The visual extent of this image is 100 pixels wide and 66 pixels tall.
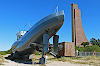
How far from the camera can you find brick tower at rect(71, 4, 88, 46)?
76.9 m

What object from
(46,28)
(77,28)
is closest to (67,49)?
(46,28)

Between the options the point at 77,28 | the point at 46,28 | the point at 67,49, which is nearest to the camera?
the point at 46,28

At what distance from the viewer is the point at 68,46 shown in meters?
29.4

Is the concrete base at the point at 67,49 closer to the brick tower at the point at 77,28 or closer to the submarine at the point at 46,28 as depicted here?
the submarine at the point at 46,28

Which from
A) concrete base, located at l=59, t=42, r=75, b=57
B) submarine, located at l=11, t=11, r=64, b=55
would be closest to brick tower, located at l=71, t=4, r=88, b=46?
concrete base, located at l=59, t=42, r=75, b=57

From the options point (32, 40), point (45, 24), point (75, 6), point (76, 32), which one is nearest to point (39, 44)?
point (32, 40)

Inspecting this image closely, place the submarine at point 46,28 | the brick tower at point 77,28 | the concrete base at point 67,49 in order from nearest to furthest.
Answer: the submarine at point 46,28
the concrete base at point 67,49
the brick tower at point 77,28

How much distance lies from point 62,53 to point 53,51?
43.7 feet

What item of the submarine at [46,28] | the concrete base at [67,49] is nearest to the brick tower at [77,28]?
the concrete base at [67,49]

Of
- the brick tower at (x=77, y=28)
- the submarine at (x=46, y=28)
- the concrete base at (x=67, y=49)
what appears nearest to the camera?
the submarine at (x=46, y=28)

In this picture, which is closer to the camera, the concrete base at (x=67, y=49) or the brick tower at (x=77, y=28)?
the concrete base at (x=67, y=49)

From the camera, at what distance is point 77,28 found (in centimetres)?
7888

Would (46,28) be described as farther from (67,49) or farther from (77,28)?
(77,28)

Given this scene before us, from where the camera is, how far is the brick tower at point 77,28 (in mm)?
76875
